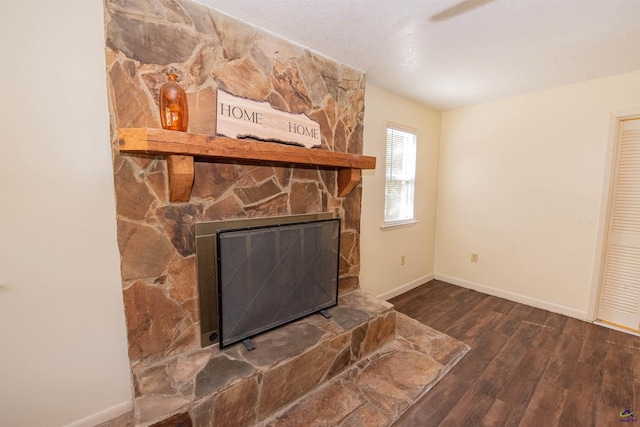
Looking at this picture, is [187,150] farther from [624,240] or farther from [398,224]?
[624,240]

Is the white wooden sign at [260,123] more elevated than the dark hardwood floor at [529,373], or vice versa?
the white wooden sign at [260,123]

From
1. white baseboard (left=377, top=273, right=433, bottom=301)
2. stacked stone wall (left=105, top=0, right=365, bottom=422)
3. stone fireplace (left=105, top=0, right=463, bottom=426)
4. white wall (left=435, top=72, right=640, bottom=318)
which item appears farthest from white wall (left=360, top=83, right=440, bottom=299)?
stacked stone wall (left=105, top=0, right=365, bottom=422)

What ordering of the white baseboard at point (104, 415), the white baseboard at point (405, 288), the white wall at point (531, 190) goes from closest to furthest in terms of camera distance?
1. the white baseboard at point (104, 415)
2. the white wall at point (531, 190)
3. the white baseboard at point (405, 288)

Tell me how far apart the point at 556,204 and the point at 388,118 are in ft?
6.59

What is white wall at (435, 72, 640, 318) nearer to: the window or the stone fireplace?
the window

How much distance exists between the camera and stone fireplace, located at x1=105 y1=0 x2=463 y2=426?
1.36 m

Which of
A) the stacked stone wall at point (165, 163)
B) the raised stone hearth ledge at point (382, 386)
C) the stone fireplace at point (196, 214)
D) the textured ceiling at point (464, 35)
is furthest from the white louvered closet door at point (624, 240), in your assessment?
the stacked stone wall at point (165, 163)

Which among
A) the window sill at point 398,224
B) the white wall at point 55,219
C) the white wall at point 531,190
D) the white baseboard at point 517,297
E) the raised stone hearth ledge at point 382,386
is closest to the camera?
the white wall at point 55,219

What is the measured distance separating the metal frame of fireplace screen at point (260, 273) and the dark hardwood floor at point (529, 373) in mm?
1018

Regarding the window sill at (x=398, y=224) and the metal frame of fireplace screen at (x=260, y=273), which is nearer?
the metal frame of fireplace screen at (x=260, y=273)

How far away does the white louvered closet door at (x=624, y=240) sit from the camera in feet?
8.00

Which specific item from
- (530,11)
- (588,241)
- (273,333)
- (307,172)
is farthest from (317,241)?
(588,241)

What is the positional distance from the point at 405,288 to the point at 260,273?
7.55 ft

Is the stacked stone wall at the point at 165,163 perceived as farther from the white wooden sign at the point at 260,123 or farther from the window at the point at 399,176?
the window at the point at 399,176
